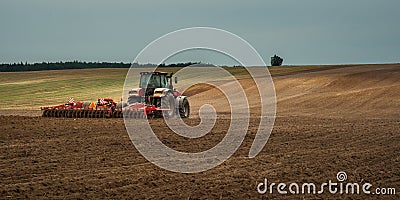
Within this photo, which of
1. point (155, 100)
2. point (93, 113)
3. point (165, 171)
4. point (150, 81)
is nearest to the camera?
point (165, 171)

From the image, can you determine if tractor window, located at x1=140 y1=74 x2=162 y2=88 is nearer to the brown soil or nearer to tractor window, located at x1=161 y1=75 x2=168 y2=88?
tractor window, located at x1=161 y1=75 x2=168 y2=88

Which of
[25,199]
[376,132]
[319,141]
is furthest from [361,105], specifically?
[25,199]

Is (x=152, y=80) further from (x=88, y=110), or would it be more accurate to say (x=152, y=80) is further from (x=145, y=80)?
(x=88, y=110)

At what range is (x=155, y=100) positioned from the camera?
83.9 ft

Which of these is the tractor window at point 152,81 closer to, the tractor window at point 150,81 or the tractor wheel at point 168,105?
the tractor window at point 150,81

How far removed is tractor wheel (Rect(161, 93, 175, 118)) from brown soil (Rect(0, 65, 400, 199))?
167 centimetres

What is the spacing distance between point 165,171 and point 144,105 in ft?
43.5

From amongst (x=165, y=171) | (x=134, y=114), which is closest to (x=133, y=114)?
(x=134, y=114)

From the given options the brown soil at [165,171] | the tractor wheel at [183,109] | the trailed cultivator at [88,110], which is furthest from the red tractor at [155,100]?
the brown soil at [165,171]

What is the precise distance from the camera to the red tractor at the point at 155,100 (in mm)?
25016

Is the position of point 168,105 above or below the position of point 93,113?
above

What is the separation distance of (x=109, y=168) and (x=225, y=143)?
5.51 meters

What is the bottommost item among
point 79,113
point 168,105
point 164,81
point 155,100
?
point 79,113

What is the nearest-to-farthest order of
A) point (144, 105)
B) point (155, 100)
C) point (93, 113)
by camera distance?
point (144, 105) → point (155, 100) → point (93, 113)
